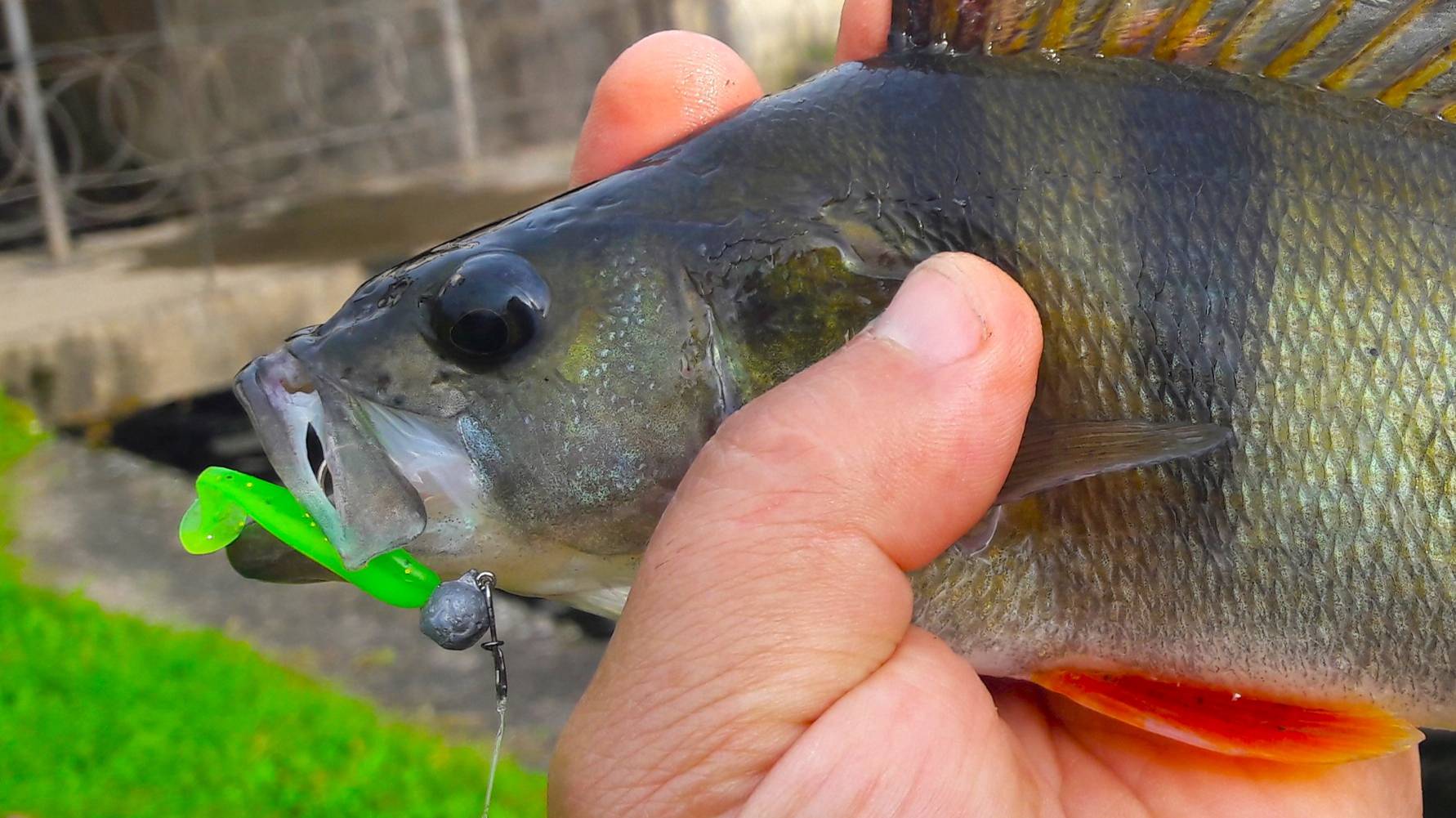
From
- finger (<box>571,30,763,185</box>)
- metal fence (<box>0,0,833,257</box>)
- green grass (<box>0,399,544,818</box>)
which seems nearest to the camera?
finger (<box>571,30,763,185</box>)

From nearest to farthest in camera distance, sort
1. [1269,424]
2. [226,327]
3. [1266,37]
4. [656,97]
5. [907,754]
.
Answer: [907,754]
[1269,424]
[1266,37]
[656,97]
[226,327]

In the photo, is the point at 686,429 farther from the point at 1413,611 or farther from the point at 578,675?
the point at 578,675

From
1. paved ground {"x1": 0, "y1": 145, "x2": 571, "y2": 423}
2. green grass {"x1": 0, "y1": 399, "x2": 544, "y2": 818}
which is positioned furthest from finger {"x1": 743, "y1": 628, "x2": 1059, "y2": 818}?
paved ground {"x1": 0, "y1": 145, "x2": 571, "y2": 423}

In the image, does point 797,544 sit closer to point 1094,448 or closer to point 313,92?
point 1094,448

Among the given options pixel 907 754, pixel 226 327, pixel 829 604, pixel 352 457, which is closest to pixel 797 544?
pixel 829 604

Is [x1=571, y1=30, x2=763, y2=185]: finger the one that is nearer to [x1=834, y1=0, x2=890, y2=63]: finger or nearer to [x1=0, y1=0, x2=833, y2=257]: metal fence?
[x1=834, y1=0, x2=890, y2=63]: finger

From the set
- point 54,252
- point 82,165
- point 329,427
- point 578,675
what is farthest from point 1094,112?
point 82,165

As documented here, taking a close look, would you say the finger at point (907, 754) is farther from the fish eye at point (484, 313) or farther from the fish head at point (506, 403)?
the fish eye at point (484, 313)

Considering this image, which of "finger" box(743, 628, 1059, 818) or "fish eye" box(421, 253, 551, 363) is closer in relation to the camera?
"finger" box(743, 628, 1059, 818)
